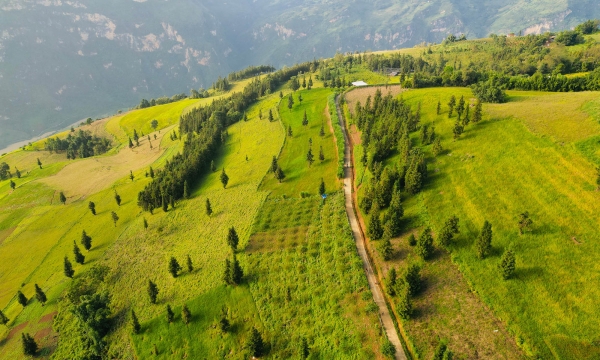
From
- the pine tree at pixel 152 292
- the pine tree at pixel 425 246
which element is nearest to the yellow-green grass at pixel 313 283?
the pine tree at pixel 425 246

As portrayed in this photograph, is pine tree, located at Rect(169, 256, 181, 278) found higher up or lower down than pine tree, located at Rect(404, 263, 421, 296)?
lower down

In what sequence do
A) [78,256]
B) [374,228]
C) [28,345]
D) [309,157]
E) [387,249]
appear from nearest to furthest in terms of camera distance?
1. [387,249]
2. [28,345]
3. [374,228]
4. [78,256]
5. [309,157]

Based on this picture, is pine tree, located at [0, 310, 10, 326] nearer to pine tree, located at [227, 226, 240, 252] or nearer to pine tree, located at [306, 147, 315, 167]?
pine tree, located at [227, 226, 240, 252]

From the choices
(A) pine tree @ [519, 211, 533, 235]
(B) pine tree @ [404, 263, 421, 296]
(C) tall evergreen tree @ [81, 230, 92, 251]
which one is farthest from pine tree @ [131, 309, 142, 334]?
(A) pine tree @ [519, 211, 533, 235]

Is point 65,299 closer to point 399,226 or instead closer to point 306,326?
point 306,326

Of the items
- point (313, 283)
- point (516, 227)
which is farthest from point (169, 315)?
point (516, 227)

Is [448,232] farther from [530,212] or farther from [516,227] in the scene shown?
[530,212]
